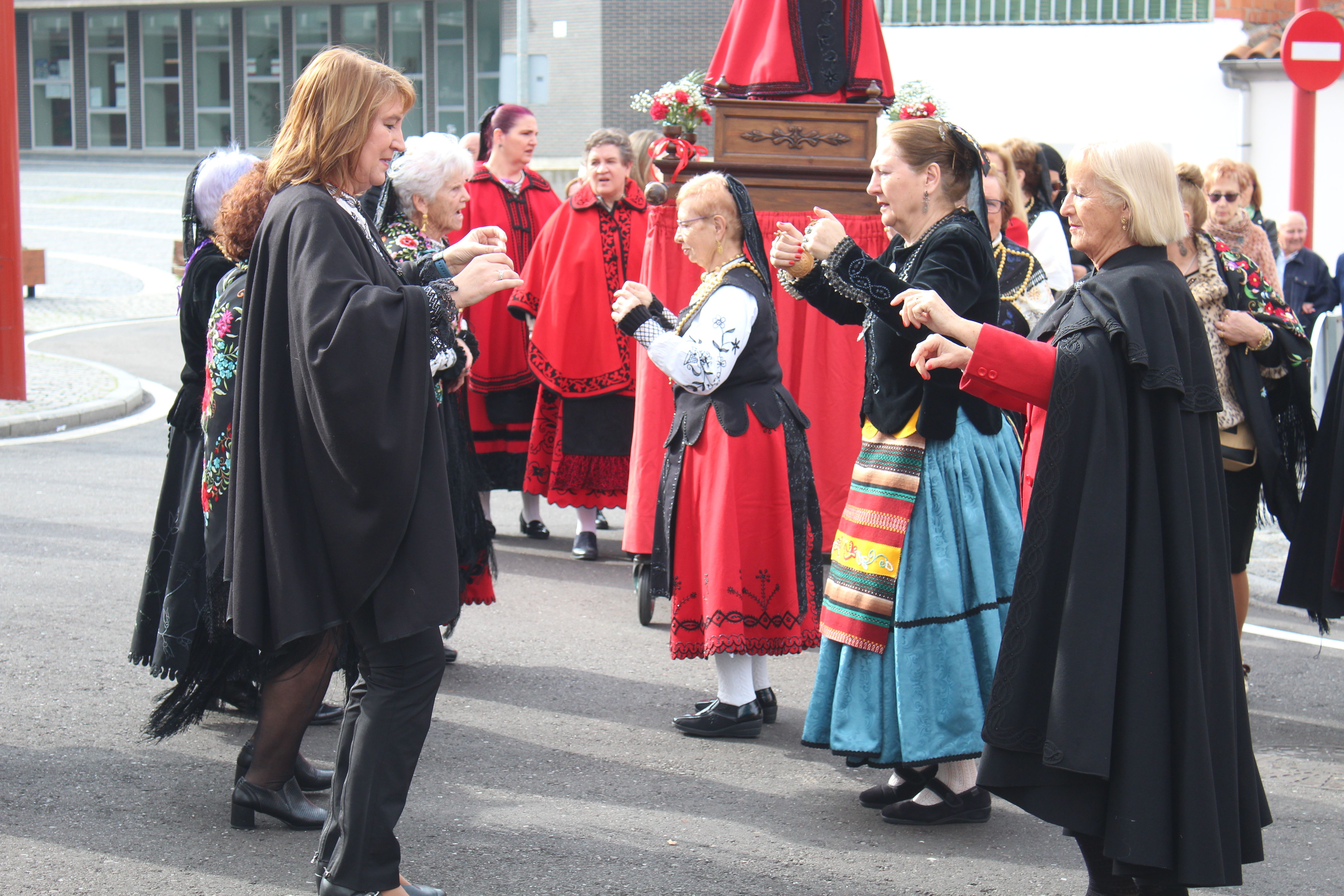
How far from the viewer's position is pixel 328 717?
4621mm

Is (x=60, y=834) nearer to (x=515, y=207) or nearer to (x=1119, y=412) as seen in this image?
(x=1119, y=412)

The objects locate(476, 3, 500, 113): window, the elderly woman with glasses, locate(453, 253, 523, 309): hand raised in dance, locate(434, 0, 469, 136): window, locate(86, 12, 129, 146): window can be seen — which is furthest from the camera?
locate(86, 12, 129, 146): window

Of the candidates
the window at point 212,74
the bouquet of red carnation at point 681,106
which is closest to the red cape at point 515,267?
the bouquet of red carnation at point 681,106

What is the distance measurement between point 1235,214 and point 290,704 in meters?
4.88

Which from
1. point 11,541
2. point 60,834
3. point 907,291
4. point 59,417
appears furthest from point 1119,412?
point 59,417

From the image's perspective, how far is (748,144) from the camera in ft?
20.9

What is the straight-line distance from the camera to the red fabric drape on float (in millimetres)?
6355

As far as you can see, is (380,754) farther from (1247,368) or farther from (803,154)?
(803,154)

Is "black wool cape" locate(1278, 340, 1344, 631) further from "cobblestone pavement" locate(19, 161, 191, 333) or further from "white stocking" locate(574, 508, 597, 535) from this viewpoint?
"cobblestone pavement" locate(19, 161, 191, 333)

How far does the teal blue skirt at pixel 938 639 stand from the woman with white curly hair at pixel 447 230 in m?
1.48

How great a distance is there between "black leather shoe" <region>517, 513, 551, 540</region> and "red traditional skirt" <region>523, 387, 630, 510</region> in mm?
321

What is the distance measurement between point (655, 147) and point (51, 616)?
332cm

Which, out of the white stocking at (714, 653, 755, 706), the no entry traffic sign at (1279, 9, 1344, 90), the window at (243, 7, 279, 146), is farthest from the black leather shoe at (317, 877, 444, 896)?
the window at (243, 7, 279, 146)

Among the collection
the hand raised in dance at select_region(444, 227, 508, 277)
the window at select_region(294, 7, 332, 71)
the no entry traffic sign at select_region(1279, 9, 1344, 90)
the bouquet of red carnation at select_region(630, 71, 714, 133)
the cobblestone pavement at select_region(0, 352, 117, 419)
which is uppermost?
the window at select_region(294, 7, 332, 71)
